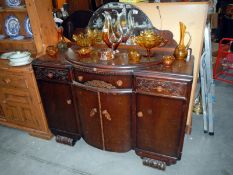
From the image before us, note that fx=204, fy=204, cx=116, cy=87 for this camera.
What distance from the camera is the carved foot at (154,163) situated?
66.7 inches

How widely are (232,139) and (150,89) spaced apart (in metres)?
1.18

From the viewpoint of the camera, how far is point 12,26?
2258mm

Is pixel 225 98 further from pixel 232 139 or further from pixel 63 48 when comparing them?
pixel 63 48

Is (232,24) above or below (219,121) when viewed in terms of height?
above

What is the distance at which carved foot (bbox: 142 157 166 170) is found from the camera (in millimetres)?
1693

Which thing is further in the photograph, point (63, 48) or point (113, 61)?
point (63, 48)

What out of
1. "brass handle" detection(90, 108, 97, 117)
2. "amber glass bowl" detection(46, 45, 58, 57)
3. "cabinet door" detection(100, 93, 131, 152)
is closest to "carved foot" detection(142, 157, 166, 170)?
"cabinet door" detection(100, 93, 131, 152)

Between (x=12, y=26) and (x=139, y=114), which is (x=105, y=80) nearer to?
(x=139, y=114)

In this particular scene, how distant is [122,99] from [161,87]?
12.2 inches

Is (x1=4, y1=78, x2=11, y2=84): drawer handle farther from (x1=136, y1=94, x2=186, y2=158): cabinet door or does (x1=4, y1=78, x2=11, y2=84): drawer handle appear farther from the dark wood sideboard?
(x1=136, y1=94, x2=186, y2=158): cabinet door

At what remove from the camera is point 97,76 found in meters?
1.52

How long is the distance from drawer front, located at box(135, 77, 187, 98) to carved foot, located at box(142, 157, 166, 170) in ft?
2.14

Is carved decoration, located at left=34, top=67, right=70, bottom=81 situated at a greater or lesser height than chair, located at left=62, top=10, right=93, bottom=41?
lesser

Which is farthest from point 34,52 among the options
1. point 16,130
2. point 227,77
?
point 227,77
